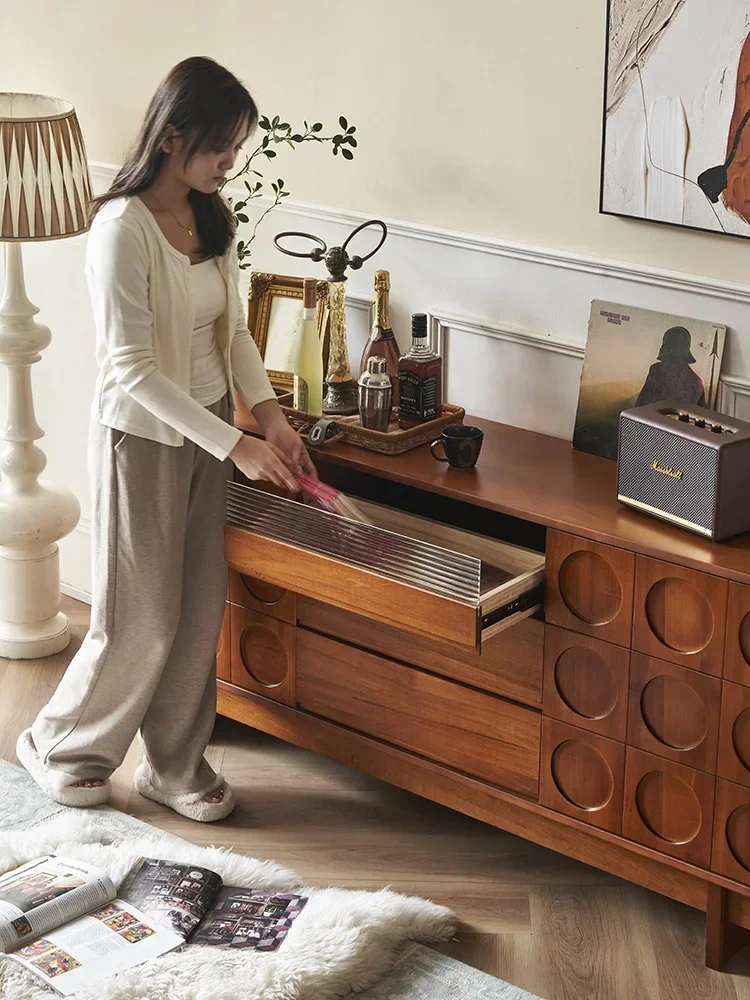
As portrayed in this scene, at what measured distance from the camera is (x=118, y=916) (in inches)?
87.9

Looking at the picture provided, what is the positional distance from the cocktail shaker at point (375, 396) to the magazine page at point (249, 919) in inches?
33.4

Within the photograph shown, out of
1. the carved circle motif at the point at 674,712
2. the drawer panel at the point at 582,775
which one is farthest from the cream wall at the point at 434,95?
the drawer panel at the point at 582,775

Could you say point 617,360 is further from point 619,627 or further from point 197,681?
point 197,681

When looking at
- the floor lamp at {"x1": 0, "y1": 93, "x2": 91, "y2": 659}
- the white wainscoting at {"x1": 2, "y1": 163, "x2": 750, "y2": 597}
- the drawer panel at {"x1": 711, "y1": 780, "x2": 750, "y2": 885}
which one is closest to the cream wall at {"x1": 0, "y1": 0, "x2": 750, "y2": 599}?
the white wainscoting at {"x1": 2, "y1": 163, "x2": 750, "y2": 597}

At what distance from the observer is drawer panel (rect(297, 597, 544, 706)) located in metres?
2.32

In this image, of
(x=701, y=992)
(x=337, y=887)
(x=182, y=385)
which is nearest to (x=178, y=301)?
(x=182, y=385)

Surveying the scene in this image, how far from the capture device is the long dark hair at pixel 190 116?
2.22m

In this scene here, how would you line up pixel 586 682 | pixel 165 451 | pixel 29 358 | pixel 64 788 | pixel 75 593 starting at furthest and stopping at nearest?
pixel 75 593
pixel 29 358
pixel 64 788
pixel 165 451
pixel 586 682

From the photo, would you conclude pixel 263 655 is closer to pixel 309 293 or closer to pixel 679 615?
pixel 309 293

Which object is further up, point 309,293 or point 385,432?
point 309,293

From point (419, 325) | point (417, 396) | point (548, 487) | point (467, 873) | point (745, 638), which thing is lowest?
point (467, 873)

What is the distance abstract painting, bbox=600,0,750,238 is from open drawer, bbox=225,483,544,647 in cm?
64

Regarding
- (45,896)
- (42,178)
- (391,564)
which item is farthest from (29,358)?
(45,896)

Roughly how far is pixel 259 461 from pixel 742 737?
0.90 meters
